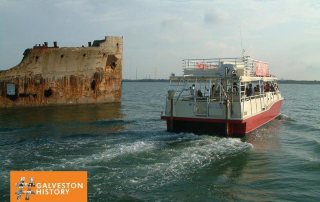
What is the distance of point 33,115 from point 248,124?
14.6 meters

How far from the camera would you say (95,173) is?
11.1m

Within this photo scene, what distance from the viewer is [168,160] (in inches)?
504

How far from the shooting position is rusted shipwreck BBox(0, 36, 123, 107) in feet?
94.8

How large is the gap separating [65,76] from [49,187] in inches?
951

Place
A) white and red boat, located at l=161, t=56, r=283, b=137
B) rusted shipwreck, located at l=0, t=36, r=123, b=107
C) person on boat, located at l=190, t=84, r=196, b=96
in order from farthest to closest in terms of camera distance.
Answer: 1. rusted shipwreck, located at l=0, t=36, r=123, b=107
2. person on boat, located at l=190, t=84, r=196, b=96
3. white and red boat, located at l=161, t=56, r=283, b=137

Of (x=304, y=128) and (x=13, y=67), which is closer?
(x=304, y=128)

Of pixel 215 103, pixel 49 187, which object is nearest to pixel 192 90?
pixel 215 103

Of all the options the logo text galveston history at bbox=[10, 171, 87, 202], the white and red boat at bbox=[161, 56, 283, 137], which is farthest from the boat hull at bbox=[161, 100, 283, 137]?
the logo text galveston history at bbox=[10, 171, 87, 202]

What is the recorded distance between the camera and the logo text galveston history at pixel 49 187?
24.6 ft

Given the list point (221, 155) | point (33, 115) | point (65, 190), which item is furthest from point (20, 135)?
point (65, 190)

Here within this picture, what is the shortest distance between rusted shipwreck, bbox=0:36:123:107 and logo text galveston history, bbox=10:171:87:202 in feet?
71.3

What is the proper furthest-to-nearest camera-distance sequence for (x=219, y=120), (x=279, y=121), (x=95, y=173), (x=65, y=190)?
(x=279, y=121) → (x=219, y=120) → (x=95, y=173) → (x=65, y=190)

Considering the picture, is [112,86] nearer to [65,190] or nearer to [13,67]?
[13,67]

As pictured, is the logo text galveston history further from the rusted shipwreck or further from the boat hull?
the rusted shipwreck
